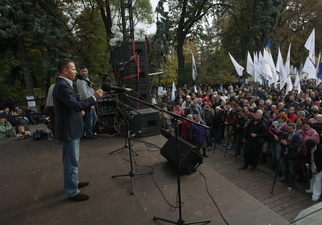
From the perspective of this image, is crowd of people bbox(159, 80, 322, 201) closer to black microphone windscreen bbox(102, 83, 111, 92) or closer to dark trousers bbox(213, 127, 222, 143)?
dark trousers bbox(213, 127, 222, 143)

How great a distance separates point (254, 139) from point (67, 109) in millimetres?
5451

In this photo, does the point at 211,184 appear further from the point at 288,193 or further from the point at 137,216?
the point at 288,193

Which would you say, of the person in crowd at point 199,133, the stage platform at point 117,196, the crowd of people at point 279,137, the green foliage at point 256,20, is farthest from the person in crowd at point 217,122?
the green foliage at point 256,20

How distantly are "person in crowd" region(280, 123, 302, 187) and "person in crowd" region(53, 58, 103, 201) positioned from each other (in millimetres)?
5062

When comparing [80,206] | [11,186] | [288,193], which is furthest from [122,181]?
[288,193]

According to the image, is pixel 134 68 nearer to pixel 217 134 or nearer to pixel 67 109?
pixel 67 109

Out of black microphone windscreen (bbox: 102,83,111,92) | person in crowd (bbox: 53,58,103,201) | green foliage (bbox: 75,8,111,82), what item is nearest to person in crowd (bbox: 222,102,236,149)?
black microphone windscreen (bbox: 102,83,111,92)

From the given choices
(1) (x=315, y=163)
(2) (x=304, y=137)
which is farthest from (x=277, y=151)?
(1) (x=315, y=163)

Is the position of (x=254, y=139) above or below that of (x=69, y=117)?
below

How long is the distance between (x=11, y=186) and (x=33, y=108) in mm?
11718

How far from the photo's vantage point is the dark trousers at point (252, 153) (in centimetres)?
615

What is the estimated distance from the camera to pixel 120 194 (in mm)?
2998

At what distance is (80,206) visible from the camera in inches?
108

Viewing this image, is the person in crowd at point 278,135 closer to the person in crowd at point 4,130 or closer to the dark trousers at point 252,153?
the dark trousers at point 252,153
